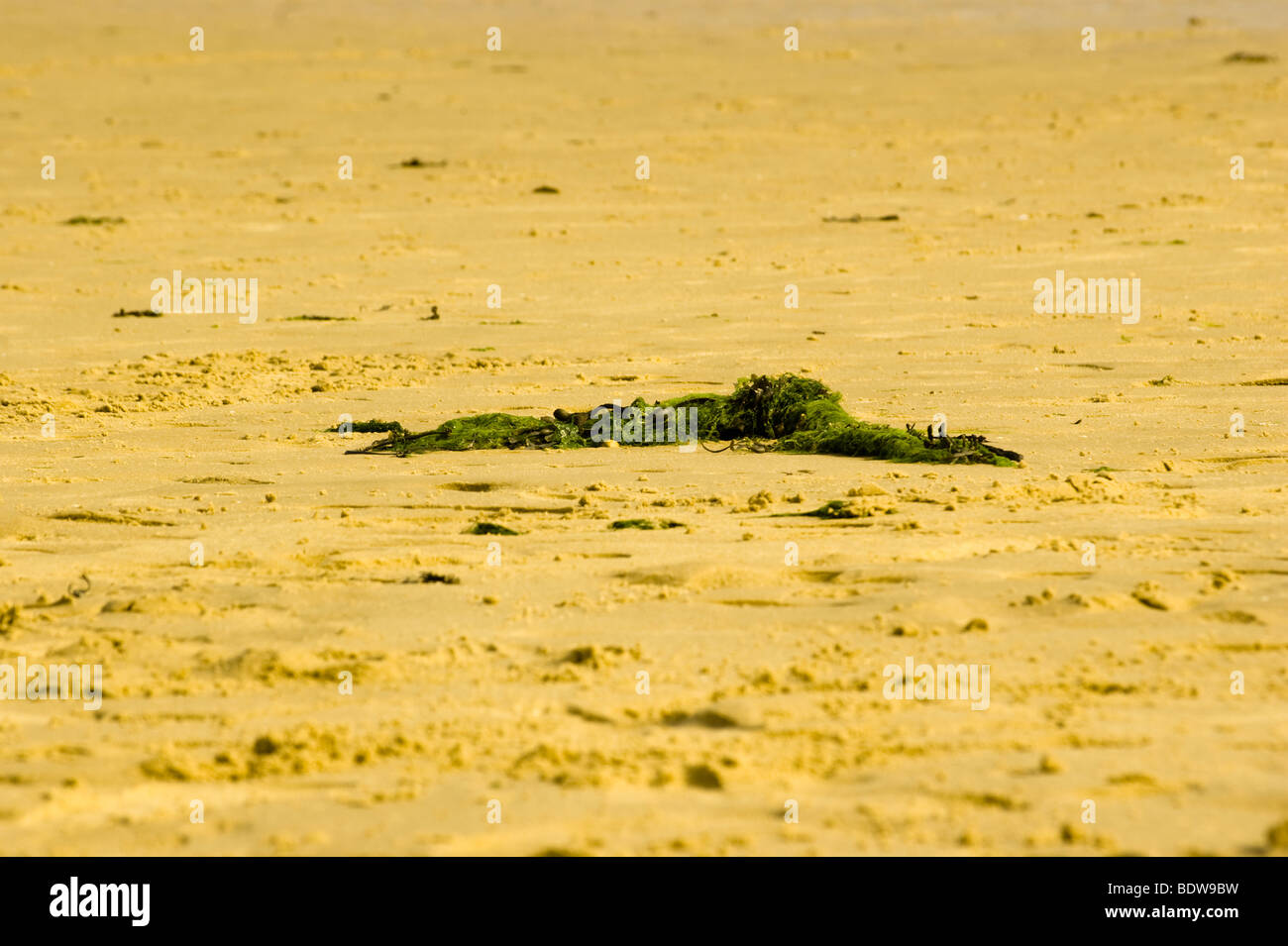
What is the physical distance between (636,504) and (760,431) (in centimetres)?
124

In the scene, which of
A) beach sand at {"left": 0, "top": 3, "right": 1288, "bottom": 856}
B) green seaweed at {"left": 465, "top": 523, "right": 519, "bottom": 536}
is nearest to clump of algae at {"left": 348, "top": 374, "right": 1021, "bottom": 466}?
beach sand at {"left": 0, "top": 3, "right": 1288, "bottom": 856}

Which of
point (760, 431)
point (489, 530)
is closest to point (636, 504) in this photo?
point (489, 530)

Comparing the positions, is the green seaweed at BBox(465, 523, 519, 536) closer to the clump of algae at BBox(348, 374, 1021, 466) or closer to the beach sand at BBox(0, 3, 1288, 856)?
the beach sand at BBox(0, 3, 1288, 856)

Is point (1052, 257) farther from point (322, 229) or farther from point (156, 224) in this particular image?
point (156, 224)

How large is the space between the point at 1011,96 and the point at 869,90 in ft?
5.52

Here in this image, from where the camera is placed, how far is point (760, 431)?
6887 millimetres

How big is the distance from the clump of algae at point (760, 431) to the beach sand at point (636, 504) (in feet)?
0.47

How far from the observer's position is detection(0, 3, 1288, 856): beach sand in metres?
3.58

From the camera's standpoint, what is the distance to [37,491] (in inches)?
239

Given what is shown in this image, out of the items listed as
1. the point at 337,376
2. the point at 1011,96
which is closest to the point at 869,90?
the point at 1011,96

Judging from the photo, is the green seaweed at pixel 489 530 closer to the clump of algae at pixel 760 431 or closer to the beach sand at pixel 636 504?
the beach sand at pixel 636 504

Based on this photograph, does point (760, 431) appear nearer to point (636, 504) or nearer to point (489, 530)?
point (636, 504)

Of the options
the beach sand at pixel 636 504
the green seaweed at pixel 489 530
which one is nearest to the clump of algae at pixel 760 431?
the beach sand at pixel 636 504

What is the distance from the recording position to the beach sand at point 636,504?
3.58 meters
